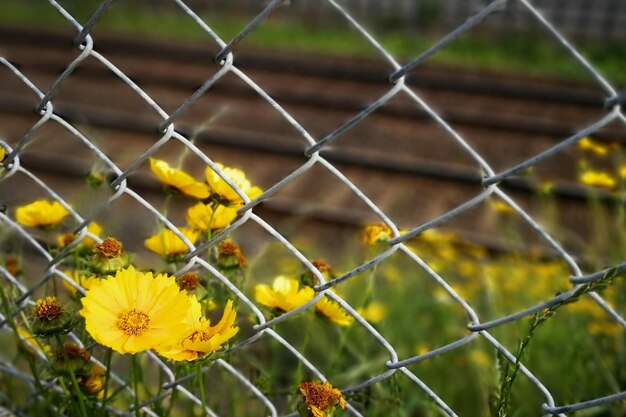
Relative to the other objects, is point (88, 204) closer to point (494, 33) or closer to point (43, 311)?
point (43, 311)

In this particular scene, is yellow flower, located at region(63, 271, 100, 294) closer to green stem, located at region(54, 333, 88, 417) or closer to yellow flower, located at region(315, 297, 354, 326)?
green stem, located at region(54, 333, 88, 417)

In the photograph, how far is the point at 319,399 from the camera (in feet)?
3.44

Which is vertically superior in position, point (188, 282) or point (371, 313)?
point (371, 313)

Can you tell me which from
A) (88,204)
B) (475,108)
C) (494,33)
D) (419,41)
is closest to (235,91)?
(475,108)

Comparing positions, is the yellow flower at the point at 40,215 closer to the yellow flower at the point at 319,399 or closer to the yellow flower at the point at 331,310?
the yellow flower at the point at 331,310

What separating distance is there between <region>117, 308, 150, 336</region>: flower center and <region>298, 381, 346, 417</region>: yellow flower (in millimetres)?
A: 243

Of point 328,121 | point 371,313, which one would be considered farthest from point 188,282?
point 328,121

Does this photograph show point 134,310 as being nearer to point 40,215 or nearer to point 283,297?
point 283,297

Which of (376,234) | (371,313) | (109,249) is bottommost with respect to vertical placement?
(109,249)

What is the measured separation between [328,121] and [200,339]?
16.5 feet

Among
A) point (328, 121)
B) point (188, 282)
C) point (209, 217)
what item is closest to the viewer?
point (188, 282)

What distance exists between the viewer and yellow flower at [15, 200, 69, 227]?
137 centimetres

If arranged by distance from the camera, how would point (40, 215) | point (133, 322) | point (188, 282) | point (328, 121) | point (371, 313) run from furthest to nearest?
point (328, 121), point (371, 313), point (40, 215), point (188, 282), point (133, 322)

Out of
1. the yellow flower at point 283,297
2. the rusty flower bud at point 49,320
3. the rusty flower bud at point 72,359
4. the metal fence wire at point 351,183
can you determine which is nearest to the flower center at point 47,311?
the rusty flower bud at point 49,320
